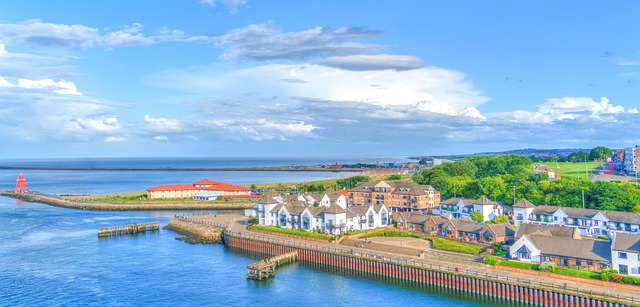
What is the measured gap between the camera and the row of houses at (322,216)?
7562 cm

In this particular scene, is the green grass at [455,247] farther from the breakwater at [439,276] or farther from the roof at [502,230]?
the breakwater at [439,276]

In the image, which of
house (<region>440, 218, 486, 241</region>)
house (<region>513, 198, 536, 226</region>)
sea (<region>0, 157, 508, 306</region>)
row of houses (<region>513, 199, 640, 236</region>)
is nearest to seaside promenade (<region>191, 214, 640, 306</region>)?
sea (<region>0, 157, 508, 306</region>)

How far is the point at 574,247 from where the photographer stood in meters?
52.8

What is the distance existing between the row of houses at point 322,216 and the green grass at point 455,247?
14563 millimetres

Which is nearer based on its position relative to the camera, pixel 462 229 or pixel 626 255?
pixel 626 255

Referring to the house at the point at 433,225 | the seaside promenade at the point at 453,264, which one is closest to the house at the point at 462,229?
the house at the point at 433,225

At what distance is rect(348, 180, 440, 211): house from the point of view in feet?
327

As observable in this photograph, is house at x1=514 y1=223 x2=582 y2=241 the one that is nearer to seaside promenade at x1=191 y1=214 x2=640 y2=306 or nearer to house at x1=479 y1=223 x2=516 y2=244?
house at x1=479 y1=223 x2=516 y2=244

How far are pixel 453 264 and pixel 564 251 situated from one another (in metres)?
12.4

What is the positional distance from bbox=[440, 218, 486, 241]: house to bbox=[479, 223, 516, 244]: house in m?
1.39

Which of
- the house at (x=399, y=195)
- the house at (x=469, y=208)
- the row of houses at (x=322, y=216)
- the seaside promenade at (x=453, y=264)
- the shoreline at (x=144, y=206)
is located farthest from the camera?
the shoreline at (x=144, y=206)

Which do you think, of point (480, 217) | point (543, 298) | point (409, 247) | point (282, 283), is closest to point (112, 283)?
point (282, 283)

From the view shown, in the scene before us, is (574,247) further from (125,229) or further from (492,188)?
(125,229)

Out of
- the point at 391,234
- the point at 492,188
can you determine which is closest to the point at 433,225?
the point at 391,234
